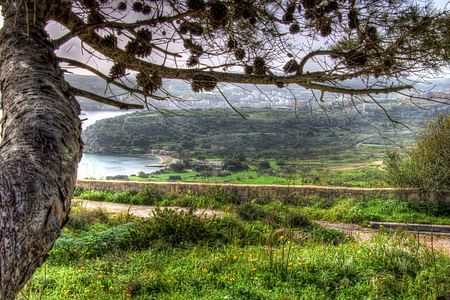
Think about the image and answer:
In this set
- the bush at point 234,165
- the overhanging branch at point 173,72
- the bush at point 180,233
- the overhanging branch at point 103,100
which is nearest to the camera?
the overhanging branch at point 103,100

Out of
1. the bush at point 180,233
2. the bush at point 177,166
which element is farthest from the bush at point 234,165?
the bush at point 180,233

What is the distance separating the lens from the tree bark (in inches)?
27.6

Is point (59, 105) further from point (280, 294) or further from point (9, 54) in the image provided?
point (280, 294)

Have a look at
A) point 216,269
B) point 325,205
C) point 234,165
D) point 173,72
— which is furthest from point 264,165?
point 173,72

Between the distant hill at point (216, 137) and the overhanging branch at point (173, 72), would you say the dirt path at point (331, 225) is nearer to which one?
the overhanging branch at point (173, 72)

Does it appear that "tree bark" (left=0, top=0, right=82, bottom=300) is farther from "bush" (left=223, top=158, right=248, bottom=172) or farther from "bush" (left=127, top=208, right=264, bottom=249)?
"bush" (left=223, top=158, right=248, bottom=172)

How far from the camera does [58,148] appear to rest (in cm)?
93

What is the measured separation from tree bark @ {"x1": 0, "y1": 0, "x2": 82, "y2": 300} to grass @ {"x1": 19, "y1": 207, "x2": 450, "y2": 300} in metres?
2.41

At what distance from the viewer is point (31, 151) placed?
846 mm

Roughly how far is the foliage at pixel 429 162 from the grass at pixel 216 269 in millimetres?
8000

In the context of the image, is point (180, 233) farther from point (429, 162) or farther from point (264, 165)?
point (264, 165)

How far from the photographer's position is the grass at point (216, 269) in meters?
3.86

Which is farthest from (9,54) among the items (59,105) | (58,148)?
(58,148)

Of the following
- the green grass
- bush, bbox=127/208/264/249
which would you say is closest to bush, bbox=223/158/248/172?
the green grass
